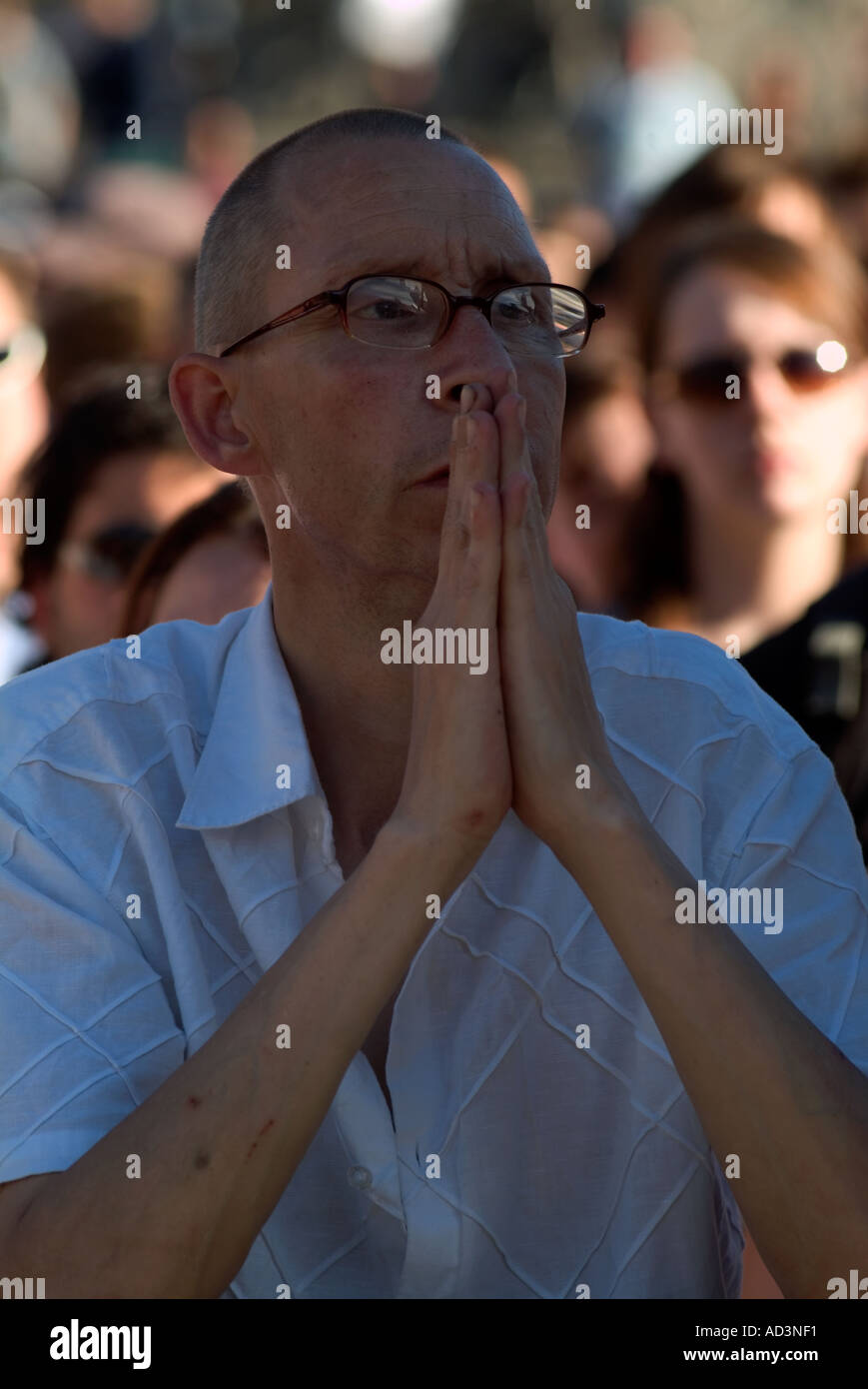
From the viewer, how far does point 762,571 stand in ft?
14.8

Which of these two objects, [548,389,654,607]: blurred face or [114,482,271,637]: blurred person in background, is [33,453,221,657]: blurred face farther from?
[548,389,654,607]: blurred face

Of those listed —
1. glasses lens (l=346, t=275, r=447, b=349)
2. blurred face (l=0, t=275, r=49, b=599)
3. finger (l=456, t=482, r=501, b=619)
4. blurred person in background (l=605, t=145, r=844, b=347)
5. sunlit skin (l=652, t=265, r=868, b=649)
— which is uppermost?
blurred person in background (l=605, t=145, r=844, b=347)

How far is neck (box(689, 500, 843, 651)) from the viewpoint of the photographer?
14.7 feet

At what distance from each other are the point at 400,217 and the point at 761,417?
2.07m

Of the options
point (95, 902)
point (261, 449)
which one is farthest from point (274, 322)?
point (95, 902)

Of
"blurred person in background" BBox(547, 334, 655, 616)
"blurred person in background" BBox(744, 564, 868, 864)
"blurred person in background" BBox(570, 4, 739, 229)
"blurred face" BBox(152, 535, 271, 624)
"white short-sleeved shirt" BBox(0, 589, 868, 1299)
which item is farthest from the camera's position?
"blurred person in background" BBox(570, 4, 739, 229)

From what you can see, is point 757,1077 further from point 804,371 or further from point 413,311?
point 804,371

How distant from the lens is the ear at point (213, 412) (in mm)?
2689

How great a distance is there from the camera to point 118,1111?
2088 millimetres

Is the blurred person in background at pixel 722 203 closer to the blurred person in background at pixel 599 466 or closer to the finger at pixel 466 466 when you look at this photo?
the blurred person in background at pixel 599 466

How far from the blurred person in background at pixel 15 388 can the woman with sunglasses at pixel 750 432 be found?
173 centimetres

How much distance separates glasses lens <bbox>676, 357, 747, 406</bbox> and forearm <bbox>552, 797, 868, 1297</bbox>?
8.32 ft

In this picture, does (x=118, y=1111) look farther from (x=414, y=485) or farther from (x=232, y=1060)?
(x=414, y=485)

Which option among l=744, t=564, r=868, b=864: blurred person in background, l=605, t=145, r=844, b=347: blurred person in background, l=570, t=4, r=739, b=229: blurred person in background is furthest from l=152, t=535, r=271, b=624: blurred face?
l=570, t=4, r=739, b=229: blurred person in background
